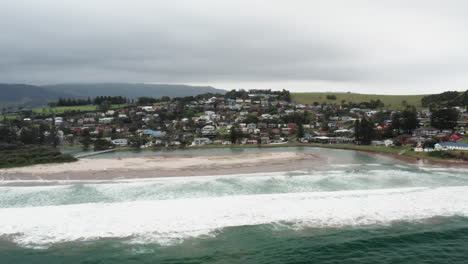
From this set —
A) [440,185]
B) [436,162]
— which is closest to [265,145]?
[436,162]

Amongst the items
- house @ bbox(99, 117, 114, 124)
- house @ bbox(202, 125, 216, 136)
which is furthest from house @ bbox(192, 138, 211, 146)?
house @ bbox(99, 117, 114, 124)

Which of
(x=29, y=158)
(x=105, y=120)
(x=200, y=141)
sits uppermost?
(x=105, y=120)

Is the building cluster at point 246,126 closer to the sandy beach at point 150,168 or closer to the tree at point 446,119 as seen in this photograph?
the tree at point 446,119

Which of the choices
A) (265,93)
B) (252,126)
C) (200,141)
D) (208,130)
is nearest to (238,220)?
(200,141)

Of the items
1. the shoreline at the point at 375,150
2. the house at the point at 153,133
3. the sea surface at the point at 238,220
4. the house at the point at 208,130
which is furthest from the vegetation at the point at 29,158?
the house at the point at 208,130

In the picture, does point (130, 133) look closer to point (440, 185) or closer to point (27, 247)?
point (27, 247)

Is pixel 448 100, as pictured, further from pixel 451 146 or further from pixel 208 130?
pixel 208 130
